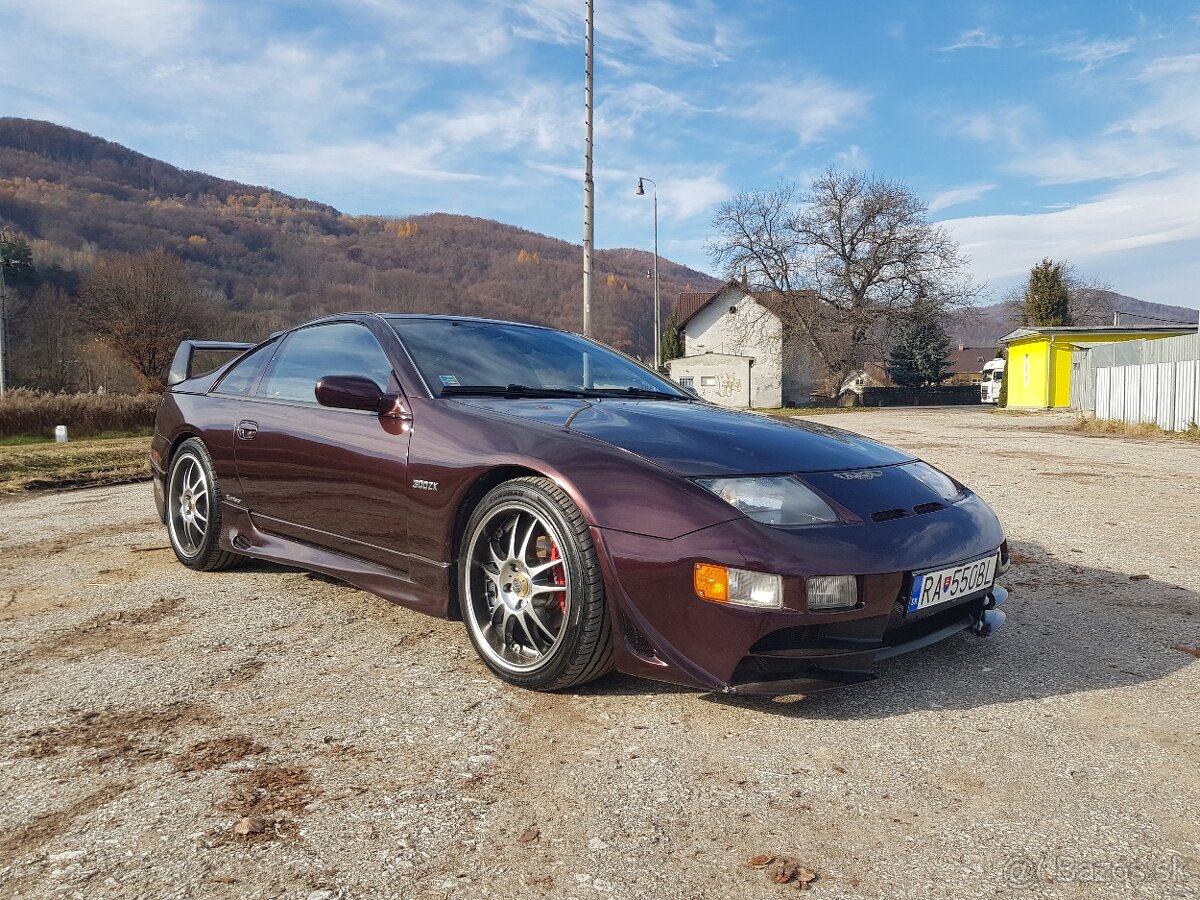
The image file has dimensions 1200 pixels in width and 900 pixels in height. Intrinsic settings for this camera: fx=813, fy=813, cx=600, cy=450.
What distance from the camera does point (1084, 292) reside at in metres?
69.5

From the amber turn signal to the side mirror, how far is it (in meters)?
1.41

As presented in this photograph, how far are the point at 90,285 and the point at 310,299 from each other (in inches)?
773

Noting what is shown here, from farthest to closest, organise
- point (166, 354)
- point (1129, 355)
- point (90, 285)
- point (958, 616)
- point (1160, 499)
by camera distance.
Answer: point (90, 285), point (166, 354), point (1129, 355), point (1160, 499), point (958, 616)

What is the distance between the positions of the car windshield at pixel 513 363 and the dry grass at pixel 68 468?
26.1 feet

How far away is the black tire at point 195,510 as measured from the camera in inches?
164

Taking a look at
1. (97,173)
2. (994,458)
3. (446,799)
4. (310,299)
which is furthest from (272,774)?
(97,173)

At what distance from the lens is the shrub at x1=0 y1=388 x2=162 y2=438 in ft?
66.7

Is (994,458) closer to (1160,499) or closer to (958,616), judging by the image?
(1160,499)

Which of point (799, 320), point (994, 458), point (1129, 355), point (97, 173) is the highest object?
point (97, 173)

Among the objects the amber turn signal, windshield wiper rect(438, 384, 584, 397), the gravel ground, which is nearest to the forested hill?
windshield wiper rect(438, 384, 584, 397)

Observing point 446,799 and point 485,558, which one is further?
point 485,558

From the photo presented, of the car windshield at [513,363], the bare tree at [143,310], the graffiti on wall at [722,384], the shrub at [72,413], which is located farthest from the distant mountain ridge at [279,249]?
the car windshield at [513,363]

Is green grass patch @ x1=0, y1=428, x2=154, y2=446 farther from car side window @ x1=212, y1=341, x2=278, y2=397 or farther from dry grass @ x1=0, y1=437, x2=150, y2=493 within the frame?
car side window @ x1=212, y1=341, x2=278, y2=397

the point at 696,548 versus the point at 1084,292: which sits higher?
the point at 1084,292
